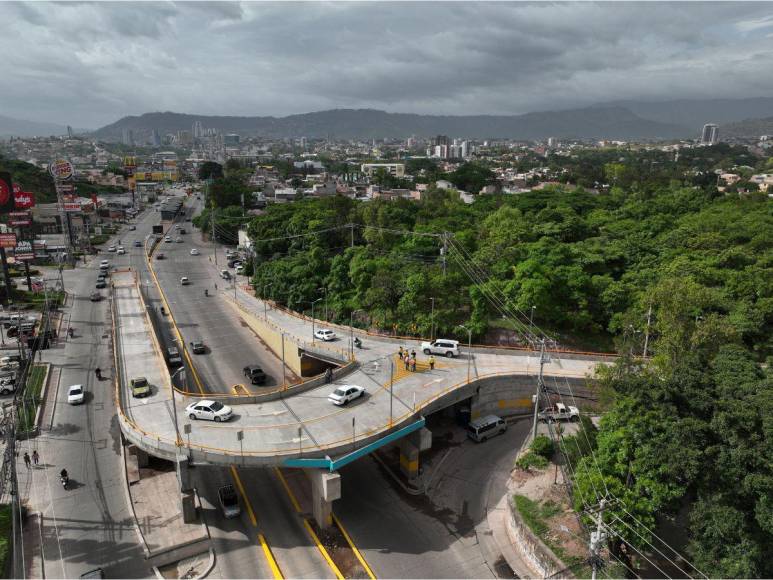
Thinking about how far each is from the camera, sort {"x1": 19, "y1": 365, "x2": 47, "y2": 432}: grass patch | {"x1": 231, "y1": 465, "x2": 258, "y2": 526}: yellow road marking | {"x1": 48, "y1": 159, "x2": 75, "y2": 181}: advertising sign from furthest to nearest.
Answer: {"x1": 48, "y1": 159, "x2": 75, "y2": 181}: advertising sign, {"x1": 19, "y1": 365, "x2": 47, "y2": 432}: grass patch, {"x1": 231, "y1": 465, "x2": 258, "y2": 526}: yellow road marking

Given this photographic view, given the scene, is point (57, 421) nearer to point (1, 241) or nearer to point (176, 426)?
point (176, 426)

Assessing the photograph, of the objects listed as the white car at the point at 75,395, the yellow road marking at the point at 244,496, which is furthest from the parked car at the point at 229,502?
the white car at the point at 75,395

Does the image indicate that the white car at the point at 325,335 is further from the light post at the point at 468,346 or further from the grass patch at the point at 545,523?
the grass patch at the point at 545,523

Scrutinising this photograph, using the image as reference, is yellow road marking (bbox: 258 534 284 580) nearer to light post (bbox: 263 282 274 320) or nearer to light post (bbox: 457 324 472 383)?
light post (bbox: 457 324 472 383)

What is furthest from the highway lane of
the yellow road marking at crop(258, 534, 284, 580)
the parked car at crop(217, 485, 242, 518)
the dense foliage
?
the yellow road marking at crop(258, 534, 284, 580)

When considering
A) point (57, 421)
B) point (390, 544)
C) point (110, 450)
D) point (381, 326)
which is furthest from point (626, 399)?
point (57, 421)

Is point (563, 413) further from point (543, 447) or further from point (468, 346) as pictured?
point (468, 346)

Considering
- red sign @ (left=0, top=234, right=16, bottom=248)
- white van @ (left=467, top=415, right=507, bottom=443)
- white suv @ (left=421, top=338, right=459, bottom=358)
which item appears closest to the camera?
white van @ (left=467, top=415, right=507, bottom=443)
